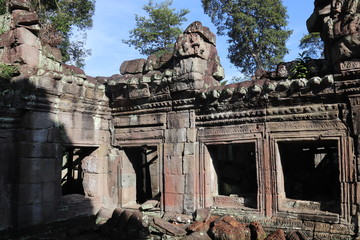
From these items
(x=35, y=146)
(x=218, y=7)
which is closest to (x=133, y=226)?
(x=35, y=146)

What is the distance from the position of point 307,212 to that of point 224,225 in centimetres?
144

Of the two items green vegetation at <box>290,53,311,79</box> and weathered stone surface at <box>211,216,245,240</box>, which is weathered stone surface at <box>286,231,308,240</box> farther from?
green vegetation at <box>290,53,311,79</box>

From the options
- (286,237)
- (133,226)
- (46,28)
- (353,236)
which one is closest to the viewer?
(353,236)

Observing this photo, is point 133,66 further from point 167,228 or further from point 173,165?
point 167,228

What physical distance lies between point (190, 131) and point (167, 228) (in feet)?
6.65

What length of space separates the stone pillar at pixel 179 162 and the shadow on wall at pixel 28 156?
7.47 ft

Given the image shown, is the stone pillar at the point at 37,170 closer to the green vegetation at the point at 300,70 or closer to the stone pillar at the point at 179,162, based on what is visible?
the stone pillar at the point at 179,162

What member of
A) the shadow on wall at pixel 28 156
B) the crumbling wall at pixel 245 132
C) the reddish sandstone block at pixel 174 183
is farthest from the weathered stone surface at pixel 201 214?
the shadow on wall at pixel 28 156

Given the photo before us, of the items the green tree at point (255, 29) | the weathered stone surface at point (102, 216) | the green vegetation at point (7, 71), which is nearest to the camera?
the green vegetation at point (7, 71)

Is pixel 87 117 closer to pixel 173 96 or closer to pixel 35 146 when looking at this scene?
pixel 35 146

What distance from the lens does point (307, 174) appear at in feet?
25.0

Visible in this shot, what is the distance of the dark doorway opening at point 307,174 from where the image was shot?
7.12m

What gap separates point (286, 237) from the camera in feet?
18.4

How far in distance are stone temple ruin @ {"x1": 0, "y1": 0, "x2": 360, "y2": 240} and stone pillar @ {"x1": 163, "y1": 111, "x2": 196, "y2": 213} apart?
0.02m
